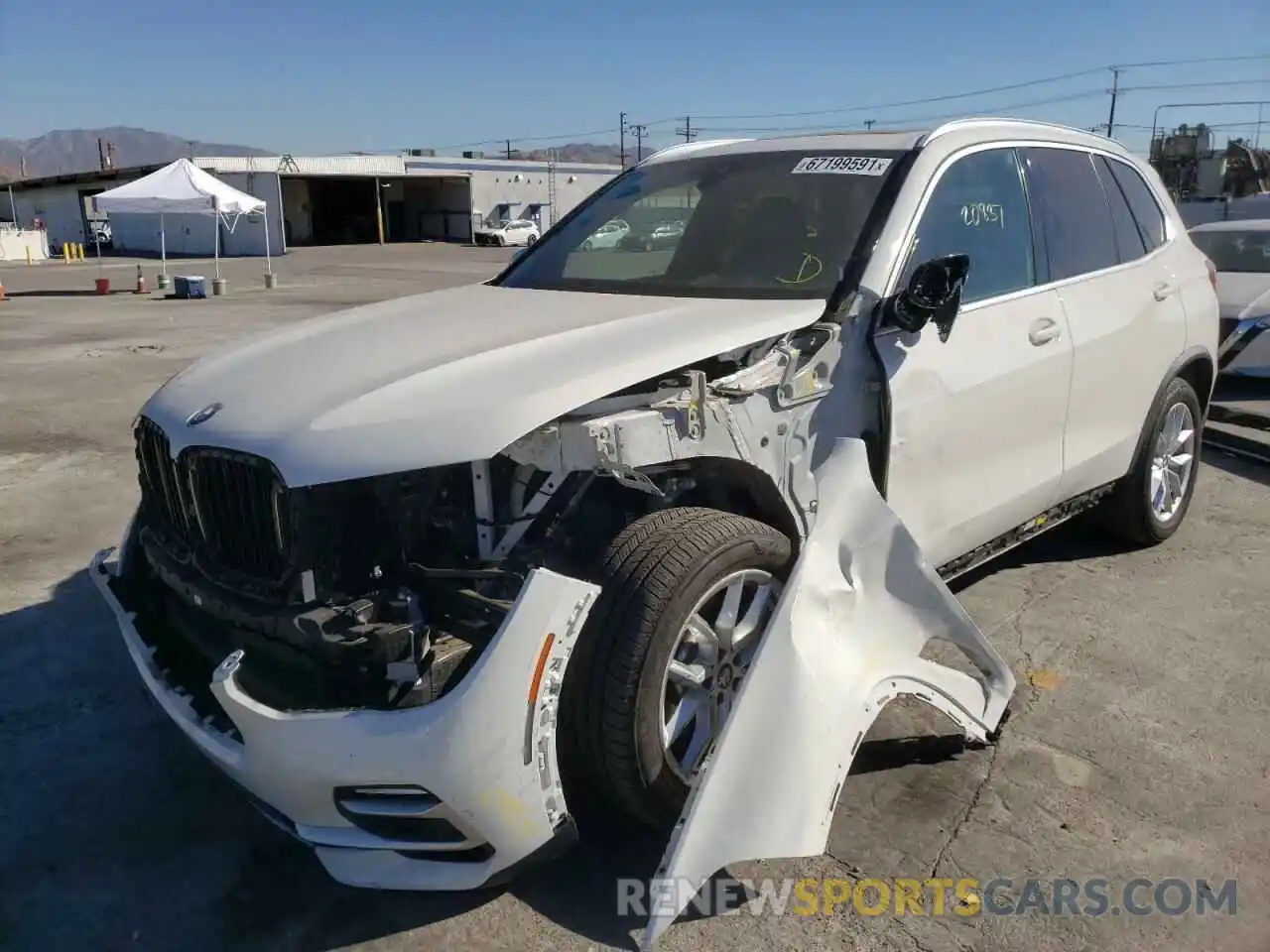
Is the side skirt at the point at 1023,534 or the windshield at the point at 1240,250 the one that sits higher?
the windshield at the point at 1240,250

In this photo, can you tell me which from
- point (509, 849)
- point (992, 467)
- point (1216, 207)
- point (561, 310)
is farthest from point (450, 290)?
point (1216, 207)

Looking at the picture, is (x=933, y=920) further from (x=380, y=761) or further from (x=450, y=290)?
(x=450, y=290)

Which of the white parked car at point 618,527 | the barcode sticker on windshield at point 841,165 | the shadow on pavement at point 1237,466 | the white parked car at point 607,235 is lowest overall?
the shadow on pavement at point 1237,466

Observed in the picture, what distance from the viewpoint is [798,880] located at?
9.25 feet

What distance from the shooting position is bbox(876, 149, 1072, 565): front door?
343cm

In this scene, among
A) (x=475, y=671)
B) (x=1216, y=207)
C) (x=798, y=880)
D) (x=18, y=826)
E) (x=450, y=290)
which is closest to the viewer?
(x=475, y=671)

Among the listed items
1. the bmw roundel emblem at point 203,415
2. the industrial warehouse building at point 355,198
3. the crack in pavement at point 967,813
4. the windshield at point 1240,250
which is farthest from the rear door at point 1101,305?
the industrial warehouse building at point 355,198

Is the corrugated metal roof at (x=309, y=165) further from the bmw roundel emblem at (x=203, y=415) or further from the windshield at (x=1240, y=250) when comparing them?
the bmw roundel emblem at (x=203, y=415)

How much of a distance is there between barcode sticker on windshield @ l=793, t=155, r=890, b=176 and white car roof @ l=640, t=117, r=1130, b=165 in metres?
0.08

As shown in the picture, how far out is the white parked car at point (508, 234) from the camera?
163 ft

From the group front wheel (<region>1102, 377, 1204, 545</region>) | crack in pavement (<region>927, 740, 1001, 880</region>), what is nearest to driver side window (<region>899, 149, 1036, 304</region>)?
front wheel (<region>1102, 377, 1204, 545</region>)

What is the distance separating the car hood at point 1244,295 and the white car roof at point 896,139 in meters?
5.51

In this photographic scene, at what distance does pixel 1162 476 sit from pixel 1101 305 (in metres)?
1.29

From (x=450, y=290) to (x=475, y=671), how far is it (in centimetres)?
233
